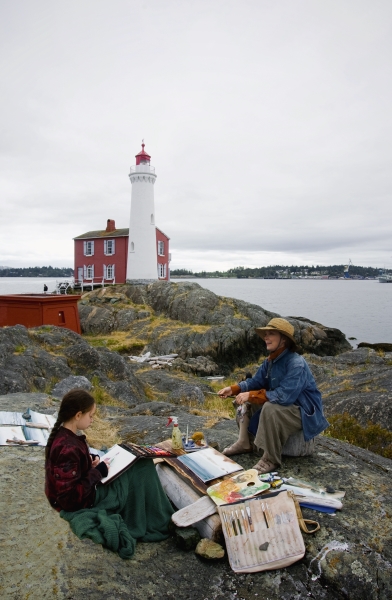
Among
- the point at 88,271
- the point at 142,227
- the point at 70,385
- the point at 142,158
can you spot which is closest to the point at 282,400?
the point at 70,385

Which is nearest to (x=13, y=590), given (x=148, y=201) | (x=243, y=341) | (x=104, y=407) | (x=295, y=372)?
(x=295, y=372)

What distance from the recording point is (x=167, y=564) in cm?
358

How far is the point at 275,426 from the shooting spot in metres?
4.92

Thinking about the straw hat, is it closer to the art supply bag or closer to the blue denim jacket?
the blue denim jacket

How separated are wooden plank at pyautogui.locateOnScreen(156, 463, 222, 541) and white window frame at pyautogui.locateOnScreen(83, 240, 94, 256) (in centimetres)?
3698

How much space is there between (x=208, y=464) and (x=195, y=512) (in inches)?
34.2

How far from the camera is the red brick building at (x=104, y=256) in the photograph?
39.1 m

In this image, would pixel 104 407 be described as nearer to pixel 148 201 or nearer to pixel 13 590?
pixel 13 590

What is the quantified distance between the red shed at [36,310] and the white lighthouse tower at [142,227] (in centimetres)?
1549

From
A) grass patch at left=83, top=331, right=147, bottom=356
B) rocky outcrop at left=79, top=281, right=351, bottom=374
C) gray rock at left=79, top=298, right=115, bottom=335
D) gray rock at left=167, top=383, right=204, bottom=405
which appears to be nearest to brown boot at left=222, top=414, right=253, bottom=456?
gray rock at left=167, top=383, right=204, bottom=405

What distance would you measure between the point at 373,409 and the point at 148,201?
3226cm

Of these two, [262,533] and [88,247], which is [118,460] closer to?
[262,533]

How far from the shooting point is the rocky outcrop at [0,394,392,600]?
10.4 feet

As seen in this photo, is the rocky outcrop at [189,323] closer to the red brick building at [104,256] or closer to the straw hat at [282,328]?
the red brick building at [104,256]
